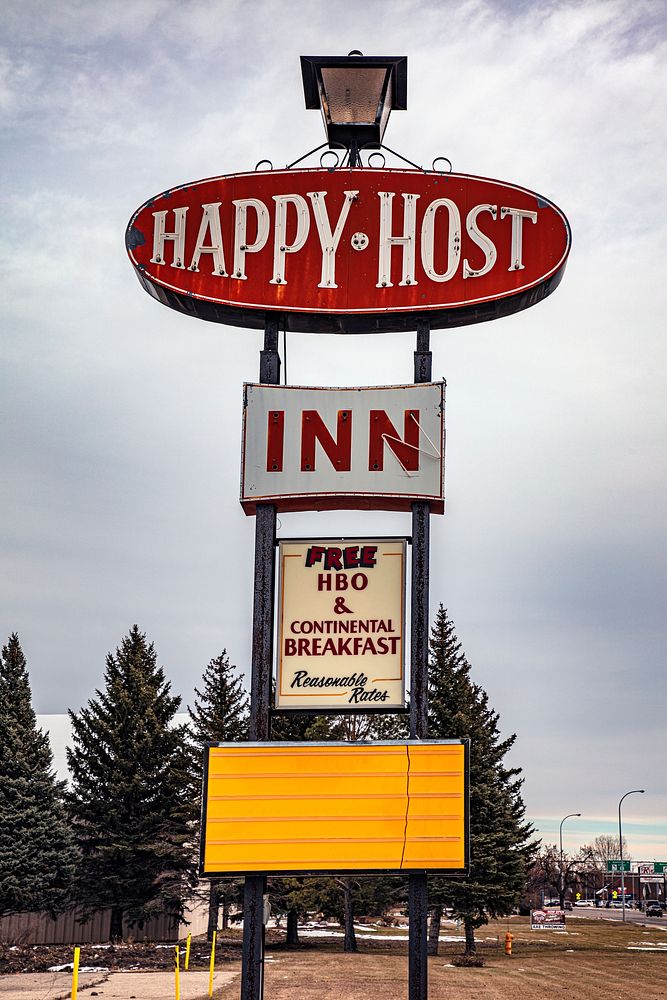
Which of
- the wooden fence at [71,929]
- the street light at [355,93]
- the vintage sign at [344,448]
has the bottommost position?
the wooden fence at [71,929]

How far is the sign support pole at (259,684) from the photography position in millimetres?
12250

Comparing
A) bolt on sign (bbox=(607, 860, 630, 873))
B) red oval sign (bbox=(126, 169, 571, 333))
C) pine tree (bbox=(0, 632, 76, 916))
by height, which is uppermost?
red oval sign (bbox=(126, 169, 571, 333))

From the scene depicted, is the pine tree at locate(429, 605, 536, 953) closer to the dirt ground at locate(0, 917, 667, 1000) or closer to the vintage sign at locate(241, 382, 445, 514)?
the dirt ground at locate(0, 917, 667, 1000)

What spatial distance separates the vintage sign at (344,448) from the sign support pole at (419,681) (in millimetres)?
340

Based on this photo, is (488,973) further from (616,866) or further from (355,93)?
(616,866)

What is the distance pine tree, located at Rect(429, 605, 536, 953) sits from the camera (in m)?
38.0

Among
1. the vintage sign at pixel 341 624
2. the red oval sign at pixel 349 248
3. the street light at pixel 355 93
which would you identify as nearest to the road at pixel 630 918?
the vintage sign at pixel 341 624

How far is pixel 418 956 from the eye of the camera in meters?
11.9

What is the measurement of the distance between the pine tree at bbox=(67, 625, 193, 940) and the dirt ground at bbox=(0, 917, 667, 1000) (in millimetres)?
3265

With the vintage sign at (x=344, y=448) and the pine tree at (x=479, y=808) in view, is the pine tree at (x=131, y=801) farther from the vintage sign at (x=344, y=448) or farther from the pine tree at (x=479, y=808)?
the vintage sign at (x=344, y=448)

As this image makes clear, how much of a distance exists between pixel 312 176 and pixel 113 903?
30.9 meters

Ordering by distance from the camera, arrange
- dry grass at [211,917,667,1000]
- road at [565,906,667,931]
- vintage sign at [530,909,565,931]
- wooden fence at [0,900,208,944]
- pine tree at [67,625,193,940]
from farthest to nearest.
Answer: road at [565,906,667,931]
vintage sign at [530,909,565,931]
wooden fence at [0,900,208,944]
pine tree at [67,625,193,940]
dry grass at [211,917,667,1000]

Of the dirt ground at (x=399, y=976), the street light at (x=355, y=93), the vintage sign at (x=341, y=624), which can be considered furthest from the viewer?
the dirt ground at (x=399, y=976)

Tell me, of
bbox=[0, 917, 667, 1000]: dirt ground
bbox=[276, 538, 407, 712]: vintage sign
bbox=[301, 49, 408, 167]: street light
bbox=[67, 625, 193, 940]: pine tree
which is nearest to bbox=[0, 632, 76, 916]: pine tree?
bbox=[67, 625, 193, 940]: pine tree
